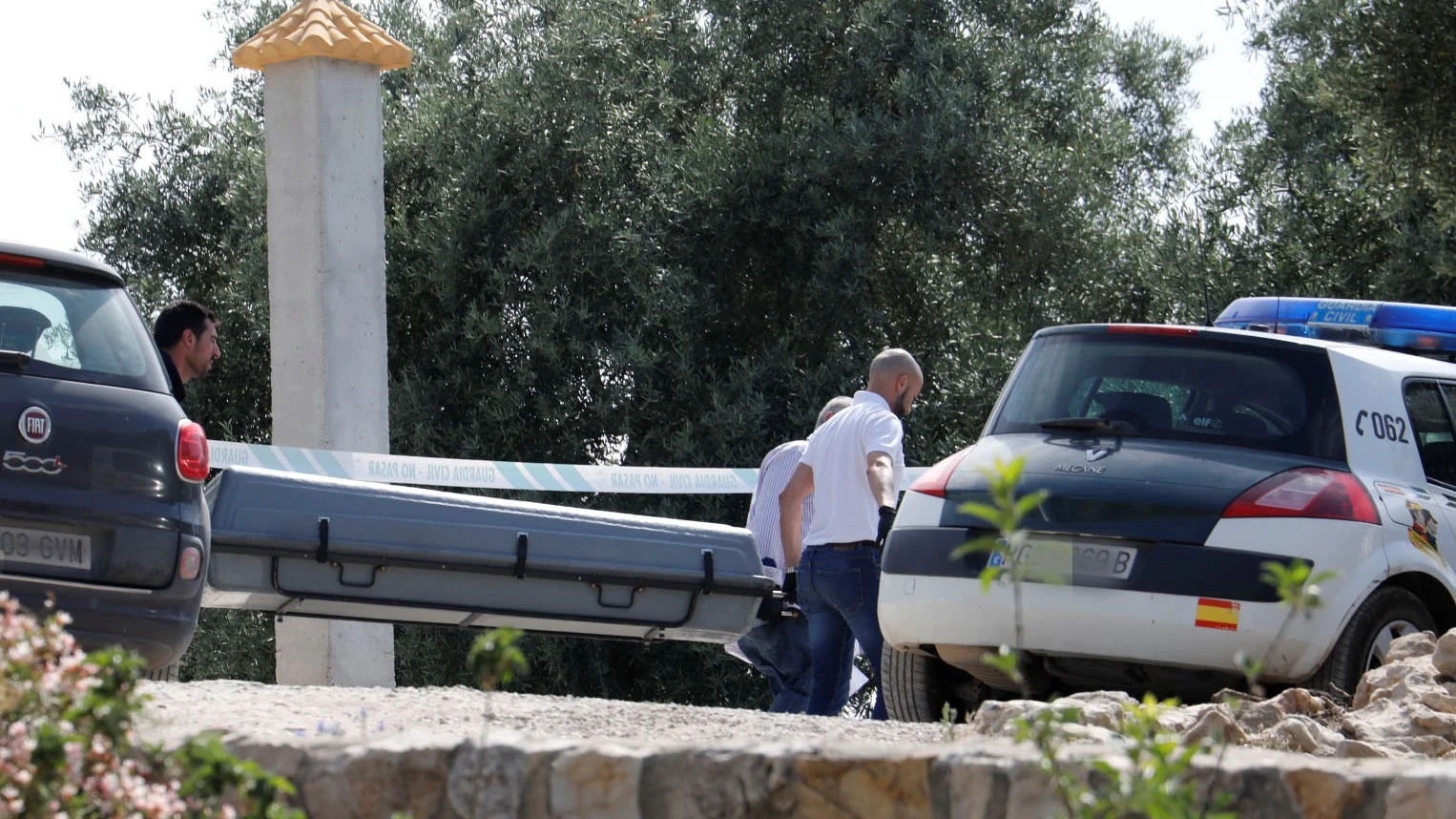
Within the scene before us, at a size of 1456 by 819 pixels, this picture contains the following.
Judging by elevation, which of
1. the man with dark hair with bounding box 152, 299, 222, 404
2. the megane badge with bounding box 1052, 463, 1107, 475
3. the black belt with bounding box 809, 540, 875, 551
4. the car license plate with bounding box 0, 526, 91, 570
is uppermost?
the man with dark hair with bounding box 152, 299, 222, 404

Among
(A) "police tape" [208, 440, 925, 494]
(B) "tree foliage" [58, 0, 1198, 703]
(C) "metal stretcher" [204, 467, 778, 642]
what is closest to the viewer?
(C) "metal stretcher" [204, 467, 778, 642]

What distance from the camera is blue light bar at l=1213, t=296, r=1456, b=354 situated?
8594 mm

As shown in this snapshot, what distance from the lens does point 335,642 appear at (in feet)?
34.4

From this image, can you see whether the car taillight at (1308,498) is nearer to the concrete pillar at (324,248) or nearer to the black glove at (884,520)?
the black glove at (884,520)

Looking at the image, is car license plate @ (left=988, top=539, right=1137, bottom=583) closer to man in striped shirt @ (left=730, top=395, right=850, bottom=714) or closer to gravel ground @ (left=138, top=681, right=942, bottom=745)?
gravel ground @ (left=138, top=681, right=942, bottom=745)

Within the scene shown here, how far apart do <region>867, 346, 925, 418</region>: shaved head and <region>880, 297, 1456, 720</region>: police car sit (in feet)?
4.32

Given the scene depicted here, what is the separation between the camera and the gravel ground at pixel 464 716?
14.2ft

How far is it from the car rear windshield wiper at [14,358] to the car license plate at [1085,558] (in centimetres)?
329

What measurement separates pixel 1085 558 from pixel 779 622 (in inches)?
127

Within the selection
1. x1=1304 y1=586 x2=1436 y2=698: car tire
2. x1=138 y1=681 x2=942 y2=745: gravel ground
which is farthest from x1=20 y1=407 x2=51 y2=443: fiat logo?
x1=1304 y1=586 x2=1436 y2=698: car tire

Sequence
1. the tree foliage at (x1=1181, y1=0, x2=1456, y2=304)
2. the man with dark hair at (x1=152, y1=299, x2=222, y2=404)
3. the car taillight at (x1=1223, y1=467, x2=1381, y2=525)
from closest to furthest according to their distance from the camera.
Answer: the car taillight at (x1=1223, y1=467, x2=1381, y2=525) < the man with dark hair at (x1=152, y1=299, x2=222, y2=404) < the tree foliage at (x1=1181, y1=0, x2=1456, y2=304)

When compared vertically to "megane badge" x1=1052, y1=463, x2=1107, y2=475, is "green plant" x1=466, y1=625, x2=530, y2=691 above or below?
below

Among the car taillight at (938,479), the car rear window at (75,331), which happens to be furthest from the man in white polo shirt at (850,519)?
the car rear window at (75,331)

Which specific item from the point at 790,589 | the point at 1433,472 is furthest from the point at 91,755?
the point at 790,589
